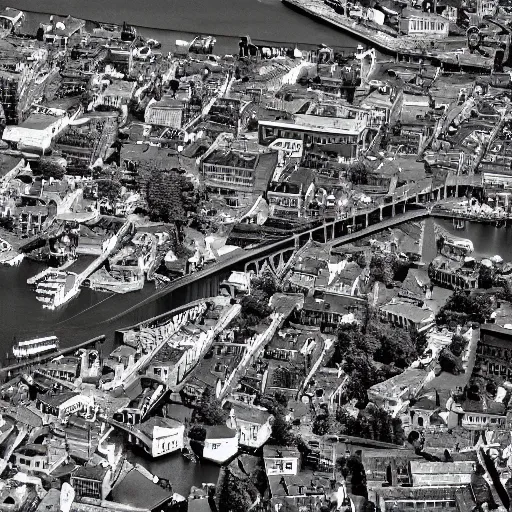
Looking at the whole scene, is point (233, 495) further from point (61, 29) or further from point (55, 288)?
point (61, 29)

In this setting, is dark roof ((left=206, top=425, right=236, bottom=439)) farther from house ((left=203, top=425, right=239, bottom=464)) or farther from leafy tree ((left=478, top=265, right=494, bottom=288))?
leafy tree ((left=478, top=265, right=494, bottom=288))

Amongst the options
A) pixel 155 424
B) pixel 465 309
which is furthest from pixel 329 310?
pixel 155 424

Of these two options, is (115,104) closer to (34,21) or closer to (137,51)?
(137,51)

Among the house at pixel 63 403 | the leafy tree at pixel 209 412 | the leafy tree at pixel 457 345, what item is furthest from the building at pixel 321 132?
the house at pixel 63 403

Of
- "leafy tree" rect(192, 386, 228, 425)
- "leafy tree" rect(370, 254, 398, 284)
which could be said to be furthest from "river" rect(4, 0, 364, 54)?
"leafy tree" rect(192, 386, 228, 425)

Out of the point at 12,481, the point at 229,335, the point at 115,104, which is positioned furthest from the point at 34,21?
the point at 12,481

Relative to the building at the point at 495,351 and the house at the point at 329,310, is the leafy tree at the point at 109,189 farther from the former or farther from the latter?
the building at the point at 495,351
